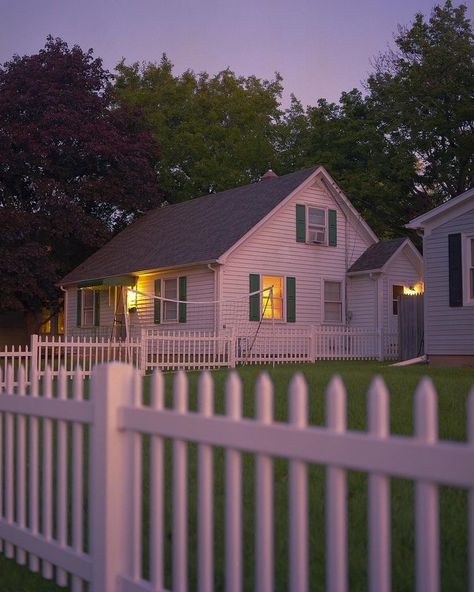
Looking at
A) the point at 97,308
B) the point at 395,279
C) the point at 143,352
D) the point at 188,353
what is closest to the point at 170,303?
the point at 97,308

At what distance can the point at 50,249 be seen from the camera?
3325 cm

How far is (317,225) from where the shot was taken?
1049 inches

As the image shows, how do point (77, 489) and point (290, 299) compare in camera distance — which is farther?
point (290, 299)

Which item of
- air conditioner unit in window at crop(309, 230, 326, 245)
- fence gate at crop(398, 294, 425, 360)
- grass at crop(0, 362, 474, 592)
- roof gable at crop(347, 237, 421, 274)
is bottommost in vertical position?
grass at crop(0, 362, 474, 592)

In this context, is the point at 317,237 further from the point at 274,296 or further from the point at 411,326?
the point at 411,326

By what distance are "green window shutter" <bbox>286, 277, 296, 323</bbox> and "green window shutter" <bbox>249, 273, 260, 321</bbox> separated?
1.18m

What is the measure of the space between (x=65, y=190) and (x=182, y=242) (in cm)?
889

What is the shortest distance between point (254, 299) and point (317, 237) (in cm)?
359

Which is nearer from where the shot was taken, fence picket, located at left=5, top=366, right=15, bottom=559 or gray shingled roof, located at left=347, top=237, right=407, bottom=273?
fence picket, located at left=5, top=366, right=15, bottom=559

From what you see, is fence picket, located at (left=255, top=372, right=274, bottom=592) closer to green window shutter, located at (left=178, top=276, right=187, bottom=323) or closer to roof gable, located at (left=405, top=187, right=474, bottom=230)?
roof gable, located at (left=405, top=187, right=474, bottom=230)

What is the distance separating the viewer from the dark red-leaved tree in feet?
101

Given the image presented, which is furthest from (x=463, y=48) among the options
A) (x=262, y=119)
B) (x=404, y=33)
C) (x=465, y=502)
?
(x=465, y=502)

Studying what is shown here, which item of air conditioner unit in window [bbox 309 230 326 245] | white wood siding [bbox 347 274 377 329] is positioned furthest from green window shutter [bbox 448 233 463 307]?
air conditioner unit in window [bbox 309 230 326 245]

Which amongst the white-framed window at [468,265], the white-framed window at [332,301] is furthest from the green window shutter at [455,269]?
the white-framed window at [332,301]
